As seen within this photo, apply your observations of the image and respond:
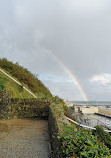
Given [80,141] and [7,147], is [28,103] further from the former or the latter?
[80,141]

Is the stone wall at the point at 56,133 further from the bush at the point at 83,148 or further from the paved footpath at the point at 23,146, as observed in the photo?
the paved footpath at the point at 23,146

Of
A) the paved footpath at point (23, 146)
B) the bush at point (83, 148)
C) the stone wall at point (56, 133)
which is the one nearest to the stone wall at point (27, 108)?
the paved footpath at point (23, 146)

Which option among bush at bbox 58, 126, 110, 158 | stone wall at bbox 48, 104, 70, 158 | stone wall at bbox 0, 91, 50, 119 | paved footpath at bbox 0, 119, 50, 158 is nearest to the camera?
bush at bbox 58, 126, 110, 158

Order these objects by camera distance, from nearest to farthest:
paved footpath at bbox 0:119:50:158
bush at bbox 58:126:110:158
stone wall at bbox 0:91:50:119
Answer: bush at bbox 58:126:110:158, paved footpath at bbox 0:119:50:158, stone wall at bbox 0:91:50:119

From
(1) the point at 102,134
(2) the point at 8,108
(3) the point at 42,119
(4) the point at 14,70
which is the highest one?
(4) the point at 14,70

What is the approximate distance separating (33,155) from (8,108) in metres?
6.59

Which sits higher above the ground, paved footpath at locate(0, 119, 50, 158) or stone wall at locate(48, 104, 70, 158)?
stone wall at locate(48, 104, 70, 158)

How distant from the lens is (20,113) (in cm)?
1052

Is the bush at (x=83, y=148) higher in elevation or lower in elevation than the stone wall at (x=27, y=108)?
lower

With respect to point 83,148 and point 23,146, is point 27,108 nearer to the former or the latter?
point 23,146

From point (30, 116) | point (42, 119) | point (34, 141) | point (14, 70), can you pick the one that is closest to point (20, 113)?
point (30, 116)

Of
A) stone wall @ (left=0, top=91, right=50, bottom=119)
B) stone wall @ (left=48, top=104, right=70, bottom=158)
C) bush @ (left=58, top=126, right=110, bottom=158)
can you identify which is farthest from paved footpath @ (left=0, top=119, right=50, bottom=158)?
stone wall @ (left=0, top=91, right=50, bottom=119)

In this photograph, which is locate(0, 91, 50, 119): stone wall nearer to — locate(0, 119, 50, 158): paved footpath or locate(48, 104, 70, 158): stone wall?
locate(0, 119, 50, 158): paved footpath

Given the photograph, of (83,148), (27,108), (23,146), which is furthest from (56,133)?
(27,108)
